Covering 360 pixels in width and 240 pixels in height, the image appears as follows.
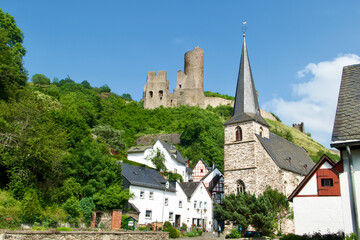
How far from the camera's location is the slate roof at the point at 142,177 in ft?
110

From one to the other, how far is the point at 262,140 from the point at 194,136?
29737 millimetres

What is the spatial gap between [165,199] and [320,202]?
23010 millimetres

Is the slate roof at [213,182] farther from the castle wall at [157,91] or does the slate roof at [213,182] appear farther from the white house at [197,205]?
the castle wall at [157,91]

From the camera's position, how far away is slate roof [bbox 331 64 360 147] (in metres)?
9.95

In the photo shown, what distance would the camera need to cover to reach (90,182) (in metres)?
28.3

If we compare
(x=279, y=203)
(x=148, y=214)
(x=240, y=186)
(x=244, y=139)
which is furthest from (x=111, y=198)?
(x=244, y=139)

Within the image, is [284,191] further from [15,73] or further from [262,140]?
[15,73]

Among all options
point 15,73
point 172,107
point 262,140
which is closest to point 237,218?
point 262,140

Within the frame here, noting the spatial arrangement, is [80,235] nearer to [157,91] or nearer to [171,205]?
[171,205]

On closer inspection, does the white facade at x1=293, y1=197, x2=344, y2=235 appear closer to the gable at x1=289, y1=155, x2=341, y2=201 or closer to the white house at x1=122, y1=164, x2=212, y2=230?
the gable at x1=289, y1=155, x2=341, y2=201

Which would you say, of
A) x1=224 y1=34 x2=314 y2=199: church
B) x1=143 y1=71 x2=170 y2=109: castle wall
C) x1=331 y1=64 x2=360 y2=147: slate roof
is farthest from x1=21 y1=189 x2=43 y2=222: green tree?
x1=143 y1=71 x2=170 y2=109: castle wall

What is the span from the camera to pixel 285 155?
38.3 m

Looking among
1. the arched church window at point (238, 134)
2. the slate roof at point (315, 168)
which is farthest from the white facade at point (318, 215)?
the arched church window at point (238, 134)

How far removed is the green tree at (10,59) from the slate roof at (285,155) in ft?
80.6
